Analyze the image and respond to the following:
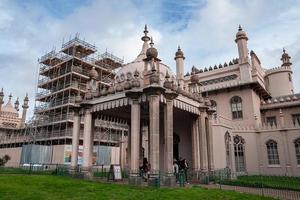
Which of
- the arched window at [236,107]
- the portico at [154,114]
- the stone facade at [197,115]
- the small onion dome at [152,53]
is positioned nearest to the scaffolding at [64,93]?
the stone facade at [197,115]

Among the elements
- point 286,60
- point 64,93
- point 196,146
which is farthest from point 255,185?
point 64,93

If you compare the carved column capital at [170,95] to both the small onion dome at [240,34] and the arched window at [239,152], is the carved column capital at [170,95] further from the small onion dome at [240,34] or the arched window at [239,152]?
the small onion dome at [240,34]

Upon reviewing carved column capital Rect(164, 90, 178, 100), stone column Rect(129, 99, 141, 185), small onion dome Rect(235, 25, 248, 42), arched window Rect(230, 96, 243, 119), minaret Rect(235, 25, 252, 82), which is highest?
small onion dome Rect(235, 25, 248, 42)

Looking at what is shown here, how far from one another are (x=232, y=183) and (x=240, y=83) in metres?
18.7

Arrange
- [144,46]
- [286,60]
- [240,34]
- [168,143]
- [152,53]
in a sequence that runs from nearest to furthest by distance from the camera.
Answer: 1. [168,143]
2. [152,53]
3. [144,46]
4. [240,34]
5. [286,60]

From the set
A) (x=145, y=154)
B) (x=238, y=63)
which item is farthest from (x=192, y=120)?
(x=238, y=63)

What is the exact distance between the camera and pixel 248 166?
30.6 meters

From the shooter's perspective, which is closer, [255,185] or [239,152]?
[255,185]

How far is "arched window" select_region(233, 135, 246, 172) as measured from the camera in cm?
3072

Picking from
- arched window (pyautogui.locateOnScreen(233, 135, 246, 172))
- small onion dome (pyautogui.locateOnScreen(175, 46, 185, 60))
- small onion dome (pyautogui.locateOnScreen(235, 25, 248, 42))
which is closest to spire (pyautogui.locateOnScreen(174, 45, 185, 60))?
small onion dome (pyautogui.locateOnScreen(175, 46, 185, 60))

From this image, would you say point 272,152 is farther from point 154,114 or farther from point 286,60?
point 154,114

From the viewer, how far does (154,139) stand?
604 inches

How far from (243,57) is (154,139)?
24.8 m

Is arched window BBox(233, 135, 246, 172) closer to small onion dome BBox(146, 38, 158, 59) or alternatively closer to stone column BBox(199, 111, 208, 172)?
stone column BBox(199, 111, 208, 172)
